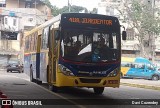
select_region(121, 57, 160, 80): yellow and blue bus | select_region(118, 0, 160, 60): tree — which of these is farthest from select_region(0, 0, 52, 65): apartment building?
select_region(121, 57, 160, 80): yellow and blue bus

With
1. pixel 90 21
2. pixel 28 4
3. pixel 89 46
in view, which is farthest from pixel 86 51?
pixel 28 4

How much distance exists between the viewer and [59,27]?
15844 millimetres

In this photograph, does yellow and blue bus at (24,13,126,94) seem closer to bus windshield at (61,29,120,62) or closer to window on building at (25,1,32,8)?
bus windshield at (61,29,120,62)

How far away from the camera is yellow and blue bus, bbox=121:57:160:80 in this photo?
146ft

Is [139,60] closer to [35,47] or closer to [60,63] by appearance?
[35,47]

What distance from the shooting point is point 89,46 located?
15.5 metres

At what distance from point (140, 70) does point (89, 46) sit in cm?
3001

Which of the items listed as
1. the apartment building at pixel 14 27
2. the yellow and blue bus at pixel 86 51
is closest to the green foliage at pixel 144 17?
the apartment building at pixel 14 27

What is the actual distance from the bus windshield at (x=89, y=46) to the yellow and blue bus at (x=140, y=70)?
29.2 m

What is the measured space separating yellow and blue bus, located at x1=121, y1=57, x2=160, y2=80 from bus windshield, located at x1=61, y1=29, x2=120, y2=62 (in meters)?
29.2

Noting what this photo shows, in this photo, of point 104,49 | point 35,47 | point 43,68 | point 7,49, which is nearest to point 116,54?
point 104,49

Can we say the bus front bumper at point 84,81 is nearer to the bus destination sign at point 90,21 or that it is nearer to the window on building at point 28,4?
the bus destination sign at point 90,21

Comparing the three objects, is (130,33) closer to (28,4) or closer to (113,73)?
(28,4)

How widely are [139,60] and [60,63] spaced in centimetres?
3093
